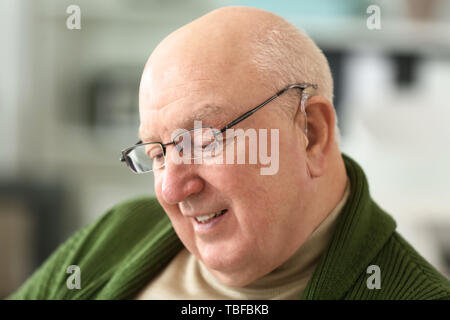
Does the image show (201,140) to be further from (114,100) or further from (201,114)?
(114,100)

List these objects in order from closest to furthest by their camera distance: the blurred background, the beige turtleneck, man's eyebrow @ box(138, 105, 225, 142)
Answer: man's eyebrow @ box(138, 105, 225, 142), the beige turtleneck, the blurred background

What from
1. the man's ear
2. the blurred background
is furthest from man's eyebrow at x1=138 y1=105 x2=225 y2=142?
the blurred background

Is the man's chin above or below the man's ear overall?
below

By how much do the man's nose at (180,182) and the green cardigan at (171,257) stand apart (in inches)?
7.6

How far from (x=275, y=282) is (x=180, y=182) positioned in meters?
0.21

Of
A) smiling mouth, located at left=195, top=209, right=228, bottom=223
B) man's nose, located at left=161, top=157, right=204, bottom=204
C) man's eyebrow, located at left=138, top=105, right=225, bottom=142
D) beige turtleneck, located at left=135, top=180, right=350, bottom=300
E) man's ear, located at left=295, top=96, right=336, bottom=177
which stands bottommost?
beige turtleneck, located at left=135, top=180, right=350, bottom=300

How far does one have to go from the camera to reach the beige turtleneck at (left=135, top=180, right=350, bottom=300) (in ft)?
2.56

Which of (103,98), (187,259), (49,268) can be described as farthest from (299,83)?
(103,98)

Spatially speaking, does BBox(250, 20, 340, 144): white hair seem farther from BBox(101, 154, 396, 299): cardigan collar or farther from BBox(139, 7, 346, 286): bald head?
BBox(101, 154, 396, 299): cardigan collar

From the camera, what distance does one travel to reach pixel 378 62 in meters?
2.10

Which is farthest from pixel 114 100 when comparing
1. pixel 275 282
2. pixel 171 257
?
pixel 275 282

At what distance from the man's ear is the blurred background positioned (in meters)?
0.85

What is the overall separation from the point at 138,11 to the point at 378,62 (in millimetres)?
1047

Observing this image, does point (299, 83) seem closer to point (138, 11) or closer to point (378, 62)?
point (378, 62)
